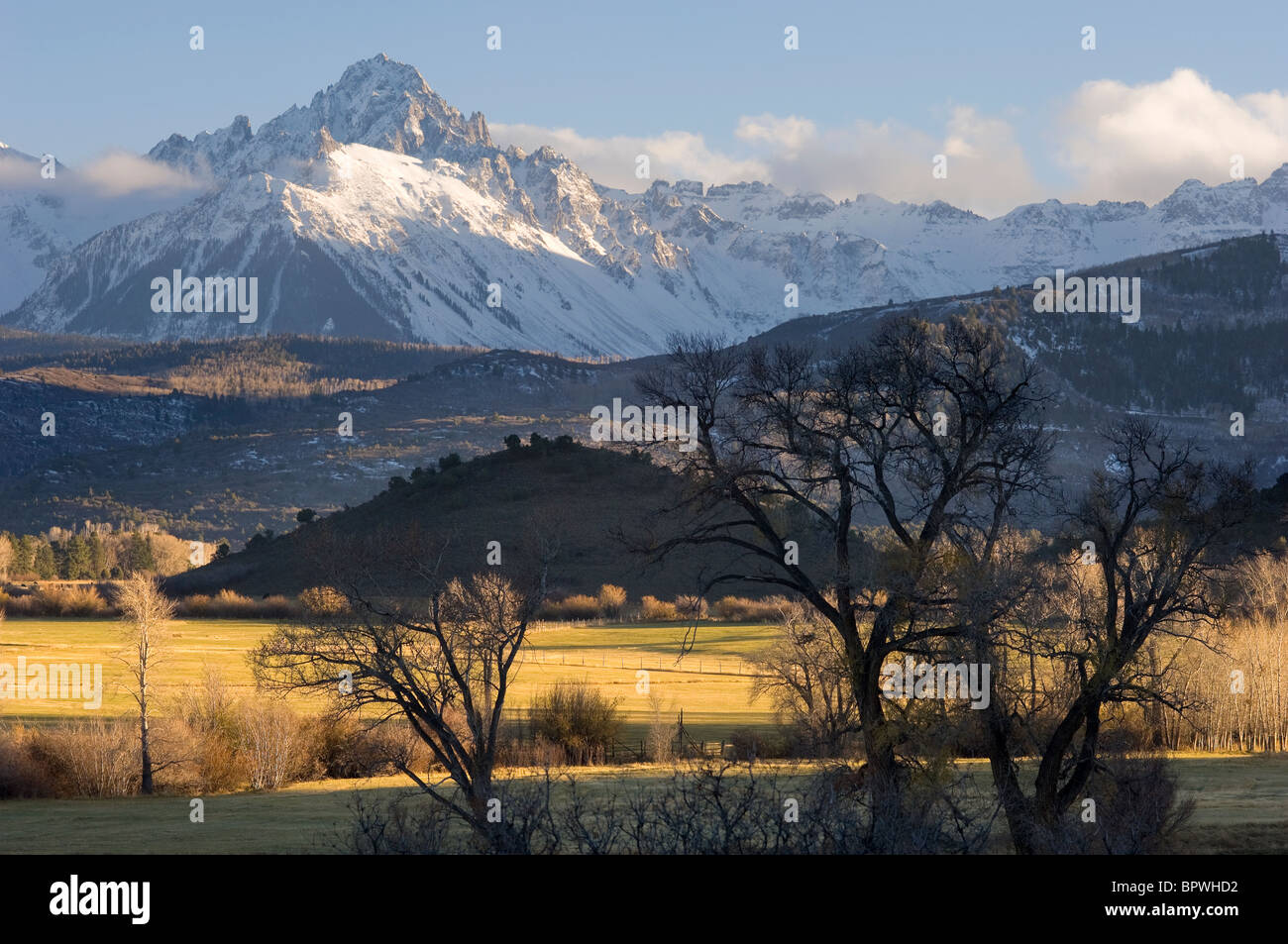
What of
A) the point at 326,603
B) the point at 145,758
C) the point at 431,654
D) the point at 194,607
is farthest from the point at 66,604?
the point at 326,603

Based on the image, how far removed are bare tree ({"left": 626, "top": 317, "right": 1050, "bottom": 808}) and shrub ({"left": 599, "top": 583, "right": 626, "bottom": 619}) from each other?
72.3 meters

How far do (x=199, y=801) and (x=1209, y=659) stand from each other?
37842mm

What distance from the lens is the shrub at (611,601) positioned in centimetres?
10662

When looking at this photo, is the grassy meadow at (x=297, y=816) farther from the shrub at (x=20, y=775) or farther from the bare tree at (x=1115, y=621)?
the bare tree at (x=1115, y=621)

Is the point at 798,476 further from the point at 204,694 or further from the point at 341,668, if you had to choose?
the point at 204,694

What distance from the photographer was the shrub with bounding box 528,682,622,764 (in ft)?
175

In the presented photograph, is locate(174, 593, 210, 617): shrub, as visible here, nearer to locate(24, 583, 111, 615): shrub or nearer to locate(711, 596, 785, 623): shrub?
locate(24, 583, 111, 615): shrub

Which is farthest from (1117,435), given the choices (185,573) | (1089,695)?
(185,573)

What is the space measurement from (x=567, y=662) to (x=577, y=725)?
27.9m

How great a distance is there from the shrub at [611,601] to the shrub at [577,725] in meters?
50.6

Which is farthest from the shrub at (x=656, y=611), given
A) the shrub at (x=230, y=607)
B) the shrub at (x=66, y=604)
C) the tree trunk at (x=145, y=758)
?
the tree trunk at (x=145, y=758)

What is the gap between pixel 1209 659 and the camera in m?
53.9

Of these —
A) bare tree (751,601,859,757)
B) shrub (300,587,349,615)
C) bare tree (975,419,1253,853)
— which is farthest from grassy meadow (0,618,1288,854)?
shrub (300,587,349,615)

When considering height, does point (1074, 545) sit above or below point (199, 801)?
above
